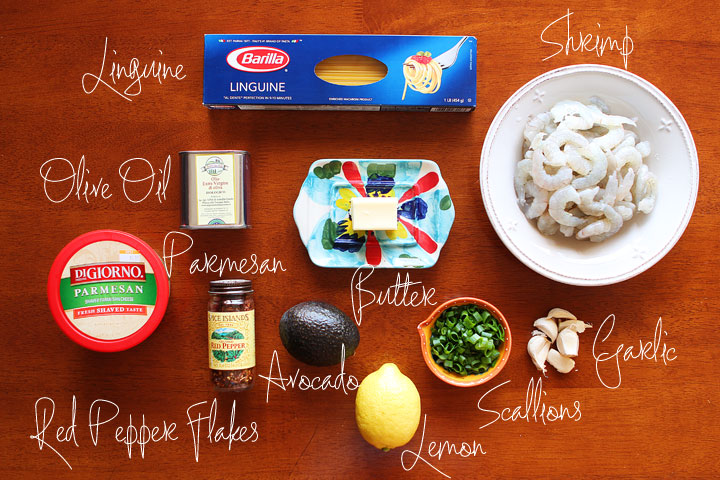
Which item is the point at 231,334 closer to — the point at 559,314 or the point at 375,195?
the point at 375,195

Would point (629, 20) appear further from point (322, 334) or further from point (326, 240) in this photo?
point (322, 334)

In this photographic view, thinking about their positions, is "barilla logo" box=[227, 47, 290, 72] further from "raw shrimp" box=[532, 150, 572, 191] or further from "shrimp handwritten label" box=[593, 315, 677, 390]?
"shrimp handwritten label" box=[593, 315, 677, 390]

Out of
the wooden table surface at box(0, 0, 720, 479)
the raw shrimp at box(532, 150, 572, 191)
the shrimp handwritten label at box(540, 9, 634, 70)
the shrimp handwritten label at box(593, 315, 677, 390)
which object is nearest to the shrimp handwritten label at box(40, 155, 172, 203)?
the wooden table surface at box(0, 0, 720, 479)

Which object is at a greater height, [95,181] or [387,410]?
[95,181]

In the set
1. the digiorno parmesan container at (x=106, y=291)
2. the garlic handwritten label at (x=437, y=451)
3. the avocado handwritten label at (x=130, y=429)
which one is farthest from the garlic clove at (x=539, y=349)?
the digiorno parmesan container at (x=106, y=291)

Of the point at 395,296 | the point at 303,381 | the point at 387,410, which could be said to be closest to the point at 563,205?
the point at 395,296

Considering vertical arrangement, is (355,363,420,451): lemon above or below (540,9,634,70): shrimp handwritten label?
below

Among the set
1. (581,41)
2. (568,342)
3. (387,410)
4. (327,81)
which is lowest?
(387,410)

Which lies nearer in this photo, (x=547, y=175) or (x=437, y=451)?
(x=547, y=175)

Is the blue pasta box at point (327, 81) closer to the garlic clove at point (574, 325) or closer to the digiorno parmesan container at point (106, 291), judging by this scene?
the digiorno parmesan container at point (106, 291)
